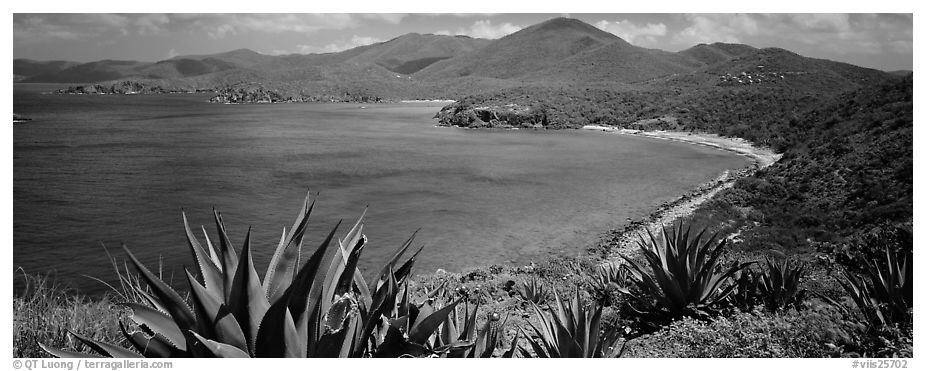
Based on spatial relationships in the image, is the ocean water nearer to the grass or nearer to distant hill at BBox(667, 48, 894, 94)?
the grass

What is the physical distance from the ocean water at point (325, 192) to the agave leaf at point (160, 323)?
7.28ft

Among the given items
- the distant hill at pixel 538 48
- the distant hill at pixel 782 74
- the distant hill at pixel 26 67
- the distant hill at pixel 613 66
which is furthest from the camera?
the distant hill at pixel 538 48

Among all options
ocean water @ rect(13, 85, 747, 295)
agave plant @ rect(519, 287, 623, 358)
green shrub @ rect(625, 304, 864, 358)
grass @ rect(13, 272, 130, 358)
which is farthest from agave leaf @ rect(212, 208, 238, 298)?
green shrub @ rect(625, 304, 864, 358)

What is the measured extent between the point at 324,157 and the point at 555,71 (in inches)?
3308

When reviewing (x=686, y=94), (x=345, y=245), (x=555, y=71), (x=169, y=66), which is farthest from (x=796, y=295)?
(x=169, y=66)

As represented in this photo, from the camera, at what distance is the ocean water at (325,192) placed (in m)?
12.4

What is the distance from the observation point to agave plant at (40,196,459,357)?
1812 mm

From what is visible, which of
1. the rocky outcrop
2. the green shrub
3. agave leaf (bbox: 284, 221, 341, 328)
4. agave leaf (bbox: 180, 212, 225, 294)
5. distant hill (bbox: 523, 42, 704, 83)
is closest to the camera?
agave leaf (bbox: 284, 221, 341, 328)

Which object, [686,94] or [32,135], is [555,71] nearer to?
Result: [686,94]

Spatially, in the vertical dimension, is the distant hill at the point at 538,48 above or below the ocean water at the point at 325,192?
above

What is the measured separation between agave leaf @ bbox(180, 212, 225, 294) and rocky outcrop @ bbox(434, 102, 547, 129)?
160 ft

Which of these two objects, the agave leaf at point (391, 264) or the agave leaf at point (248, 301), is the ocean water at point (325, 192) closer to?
the agave leaf at point (391, 264)

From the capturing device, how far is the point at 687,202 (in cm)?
1767

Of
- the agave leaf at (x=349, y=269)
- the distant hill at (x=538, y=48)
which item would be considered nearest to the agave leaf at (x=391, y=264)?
the agave leaf at (x=349, y=269)
